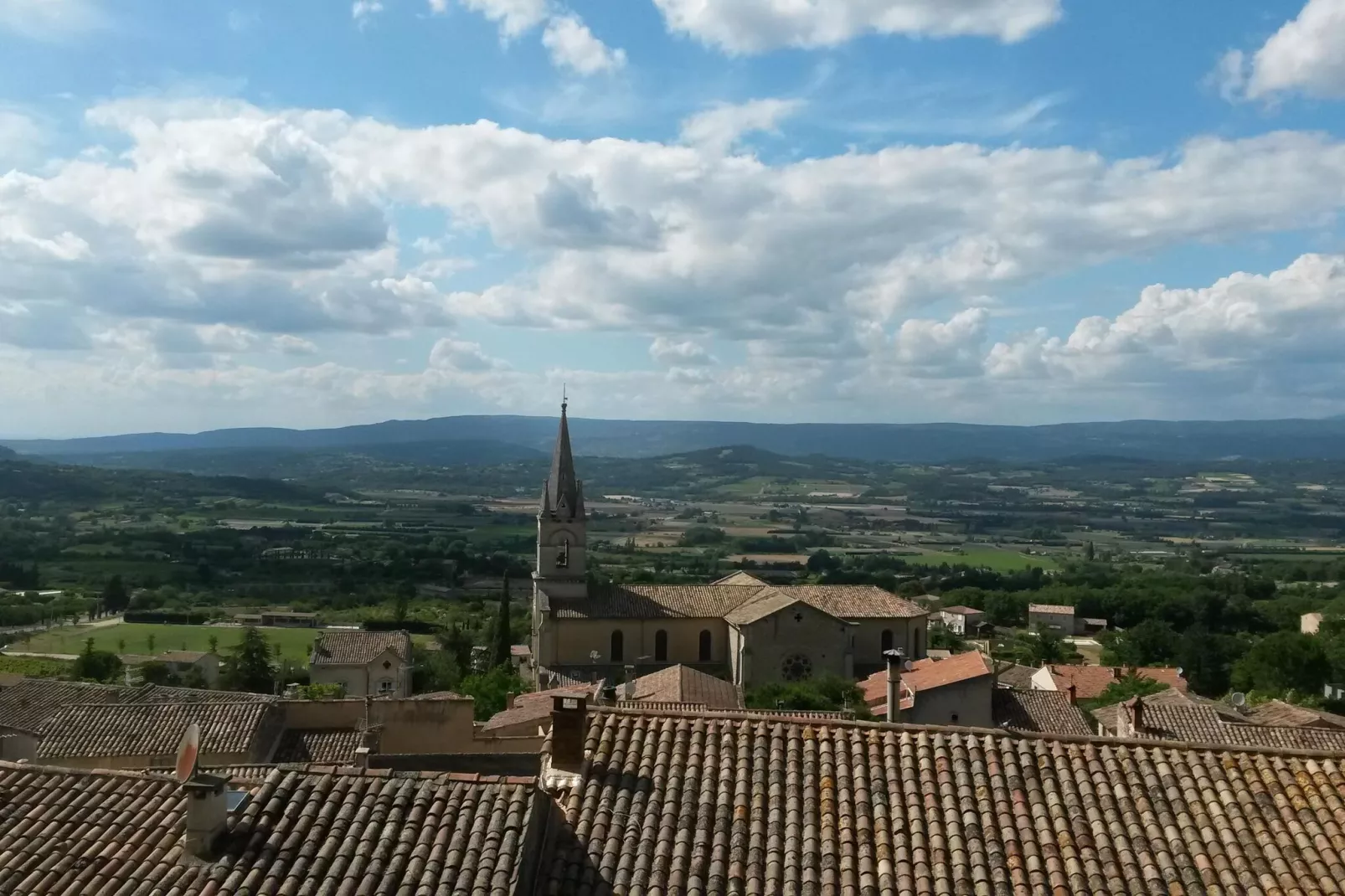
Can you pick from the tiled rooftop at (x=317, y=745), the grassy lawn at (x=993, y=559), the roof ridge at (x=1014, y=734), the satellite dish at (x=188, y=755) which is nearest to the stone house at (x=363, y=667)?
the tiled rooftop at (x=317, y=745)

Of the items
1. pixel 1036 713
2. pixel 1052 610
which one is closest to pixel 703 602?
pixel 1036 713

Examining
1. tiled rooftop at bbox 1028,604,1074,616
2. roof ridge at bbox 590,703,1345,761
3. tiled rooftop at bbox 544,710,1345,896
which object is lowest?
tiled rooftop at bbox 1028,604,1074,616

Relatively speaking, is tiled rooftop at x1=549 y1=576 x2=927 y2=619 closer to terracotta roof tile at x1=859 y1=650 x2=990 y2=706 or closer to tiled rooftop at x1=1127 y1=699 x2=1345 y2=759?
terracotta roof tile at x1=859 y1=650 x2=990 y2=706

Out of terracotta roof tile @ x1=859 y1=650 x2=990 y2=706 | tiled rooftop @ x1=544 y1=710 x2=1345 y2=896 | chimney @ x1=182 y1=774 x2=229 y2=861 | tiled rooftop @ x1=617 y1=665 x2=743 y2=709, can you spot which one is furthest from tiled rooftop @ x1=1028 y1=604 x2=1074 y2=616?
chimney @ x1=182 y1=774 x2=229 y2=861

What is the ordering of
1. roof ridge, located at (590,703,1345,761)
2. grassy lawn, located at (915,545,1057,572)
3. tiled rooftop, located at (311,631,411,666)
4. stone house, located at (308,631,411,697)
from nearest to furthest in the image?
roof ridge, located at (590,703,1345,761) → stone house, located at (308,631,411,697) → tiled rooftop, located at (311,631,411,666) → grassy lawn, located at (915,545,1057,572)

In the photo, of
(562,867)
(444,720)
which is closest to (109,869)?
(562,867)

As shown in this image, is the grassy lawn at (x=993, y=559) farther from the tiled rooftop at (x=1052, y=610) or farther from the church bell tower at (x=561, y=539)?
the church bell tower at (x=561, y=539)

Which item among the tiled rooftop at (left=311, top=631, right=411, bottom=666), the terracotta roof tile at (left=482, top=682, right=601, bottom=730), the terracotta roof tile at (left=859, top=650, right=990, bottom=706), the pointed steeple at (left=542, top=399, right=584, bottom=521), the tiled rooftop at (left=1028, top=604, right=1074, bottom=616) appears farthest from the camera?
the tiled rooftop at (left=1028, top=604, right=1074, bottom=616)

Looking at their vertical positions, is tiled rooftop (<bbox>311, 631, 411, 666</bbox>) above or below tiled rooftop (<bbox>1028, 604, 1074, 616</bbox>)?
above
